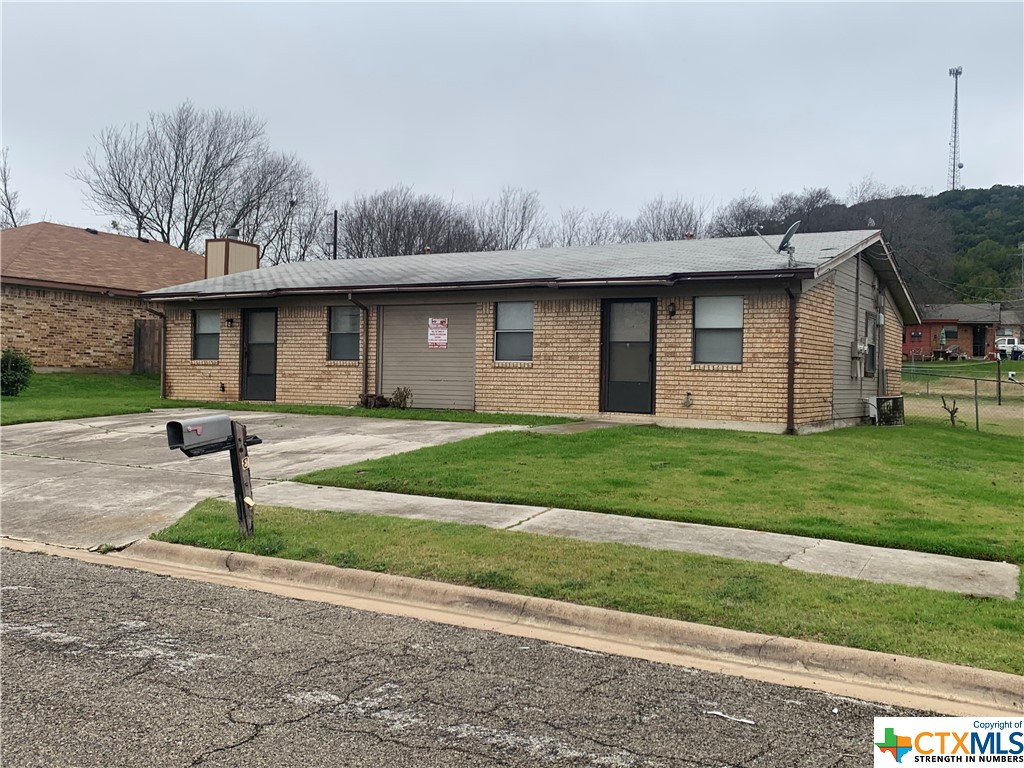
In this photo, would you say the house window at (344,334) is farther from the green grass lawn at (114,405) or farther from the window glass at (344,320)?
the green grass lawn at (114,405)

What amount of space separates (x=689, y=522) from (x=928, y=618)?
3027mm

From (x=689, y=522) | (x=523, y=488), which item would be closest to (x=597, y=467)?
(x=523, y=488)

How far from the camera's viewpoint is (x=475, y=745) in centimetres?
367

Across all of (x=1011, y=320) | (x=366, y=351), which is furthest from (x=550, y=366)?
(x=1011, y=320)

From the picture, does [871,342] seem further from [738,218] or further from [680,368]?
[738,218]

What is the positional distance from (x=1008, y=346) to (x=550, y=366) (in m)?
72.7

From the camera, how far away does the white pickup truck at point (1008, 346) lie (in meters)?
70.9

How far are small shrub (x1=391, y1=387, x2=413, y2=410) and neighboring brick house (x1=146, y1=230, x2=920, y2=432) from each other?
0.64ft

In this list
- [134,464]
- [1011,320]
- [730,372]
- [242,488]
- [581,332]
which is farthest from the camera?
[1011,320]

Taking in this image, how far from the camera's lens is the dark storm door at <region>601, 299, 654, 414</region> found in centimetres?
1661

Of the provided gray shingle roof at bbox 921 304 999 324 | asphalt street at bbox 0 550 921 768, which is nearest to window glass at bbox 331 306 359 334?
asphalt street at bbox 0 550 921 768

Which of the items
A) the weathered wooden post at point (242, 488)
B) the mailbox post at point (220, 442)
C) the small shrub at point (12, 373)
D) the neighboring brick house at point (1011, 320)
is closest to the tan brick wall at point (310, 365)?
the small shrub at point (12, 373)

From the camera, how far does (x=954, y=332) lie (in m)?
74.1

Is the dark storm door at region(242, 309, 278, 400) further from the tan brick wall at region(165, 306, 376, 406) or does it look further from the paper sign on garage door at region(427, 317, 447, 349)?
the paper sign on garage door at region(427, 317, 447, 349)
